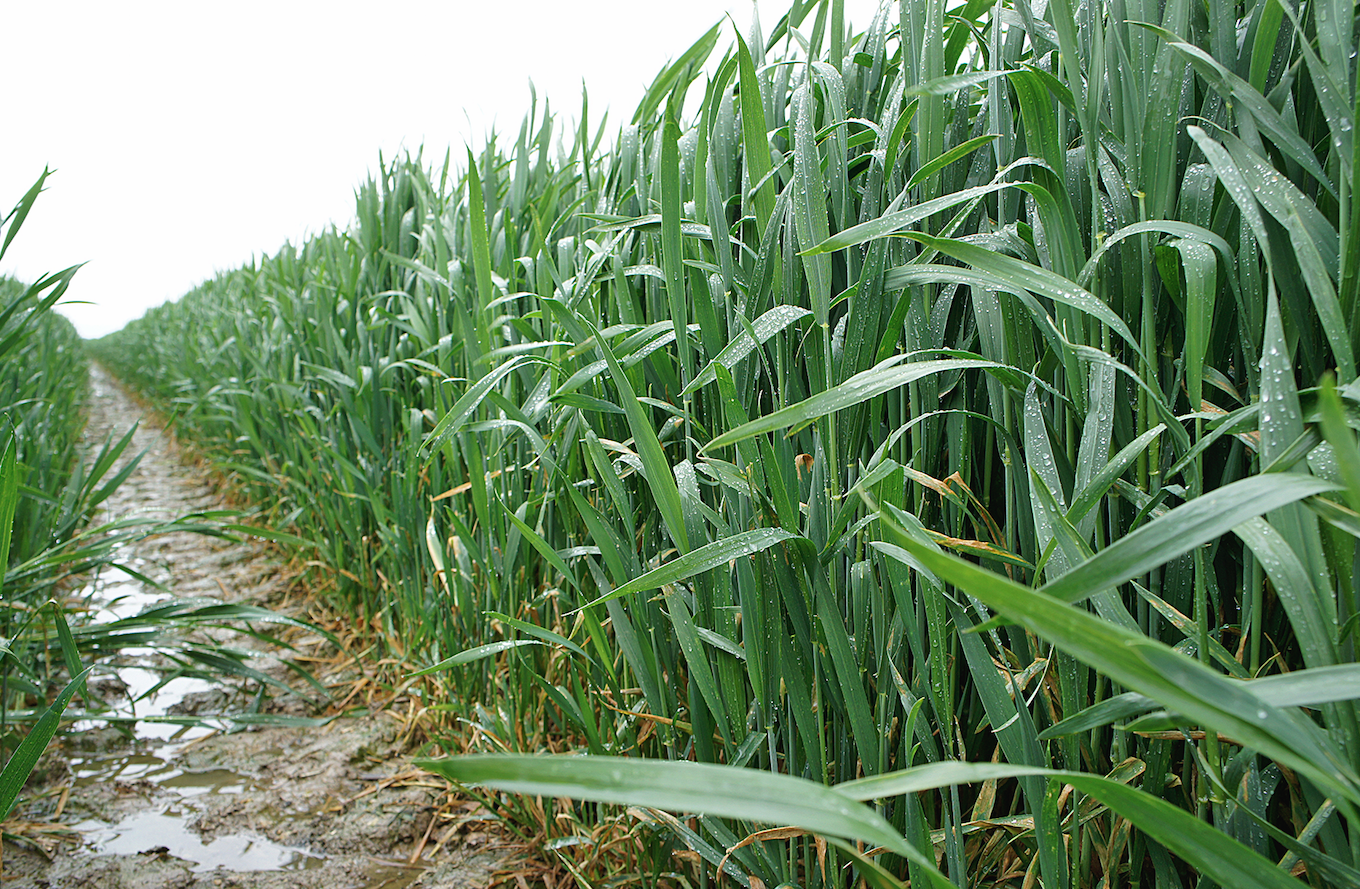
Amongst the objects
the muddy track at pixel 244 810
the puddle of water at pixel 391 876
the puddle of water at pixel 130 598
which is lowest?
the puddle of water at pixel 391 876

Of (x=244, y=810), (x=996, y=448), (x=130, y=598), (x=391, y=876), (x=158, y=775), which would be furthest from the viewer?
(x=130, y=598)

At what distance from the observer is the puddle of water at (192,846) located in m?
1.34

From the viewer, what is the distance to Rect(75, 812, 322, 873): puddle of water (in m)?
1.34

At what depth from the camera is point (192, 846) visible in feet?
4.56

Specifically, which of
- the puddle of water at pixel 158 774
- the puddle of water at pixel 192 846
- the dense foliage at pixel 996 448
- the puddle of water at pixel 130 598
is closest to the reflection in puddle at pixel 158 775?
the puddle of water at pixel 158 774

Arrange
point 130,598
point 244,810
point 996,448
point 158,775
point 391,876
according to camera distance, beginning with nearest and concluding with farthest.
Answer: point 996,448, point 391,876, point 244,810, point 158,775, point 130,598

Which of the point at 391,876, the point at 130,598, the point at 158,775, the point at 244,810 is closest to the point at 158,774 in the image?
the point at 158,775

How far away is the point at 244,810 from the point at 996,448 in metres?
1.52

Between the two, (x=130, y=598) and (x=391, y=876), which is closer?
(x=391, y=876)

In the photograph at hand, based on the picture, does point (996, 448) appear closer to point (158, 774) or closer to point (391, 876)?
point (391, 876)

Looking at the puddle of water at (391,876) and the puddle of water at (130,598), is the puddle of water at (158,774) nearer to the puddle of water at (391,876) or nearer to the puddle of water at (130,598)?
the puddle of water at (391,876)

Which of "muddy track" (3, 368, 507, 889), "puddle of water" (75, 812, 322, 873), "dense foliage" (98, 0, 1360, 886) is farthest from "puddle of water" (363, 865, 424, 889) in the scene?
"dense foliage" (98, 0, 1360, 886)

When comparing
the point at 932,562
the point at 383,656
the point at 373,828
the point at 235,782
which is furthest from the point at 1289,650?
the point at 383,656

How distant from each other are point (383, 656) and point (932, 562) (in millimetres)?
2019
